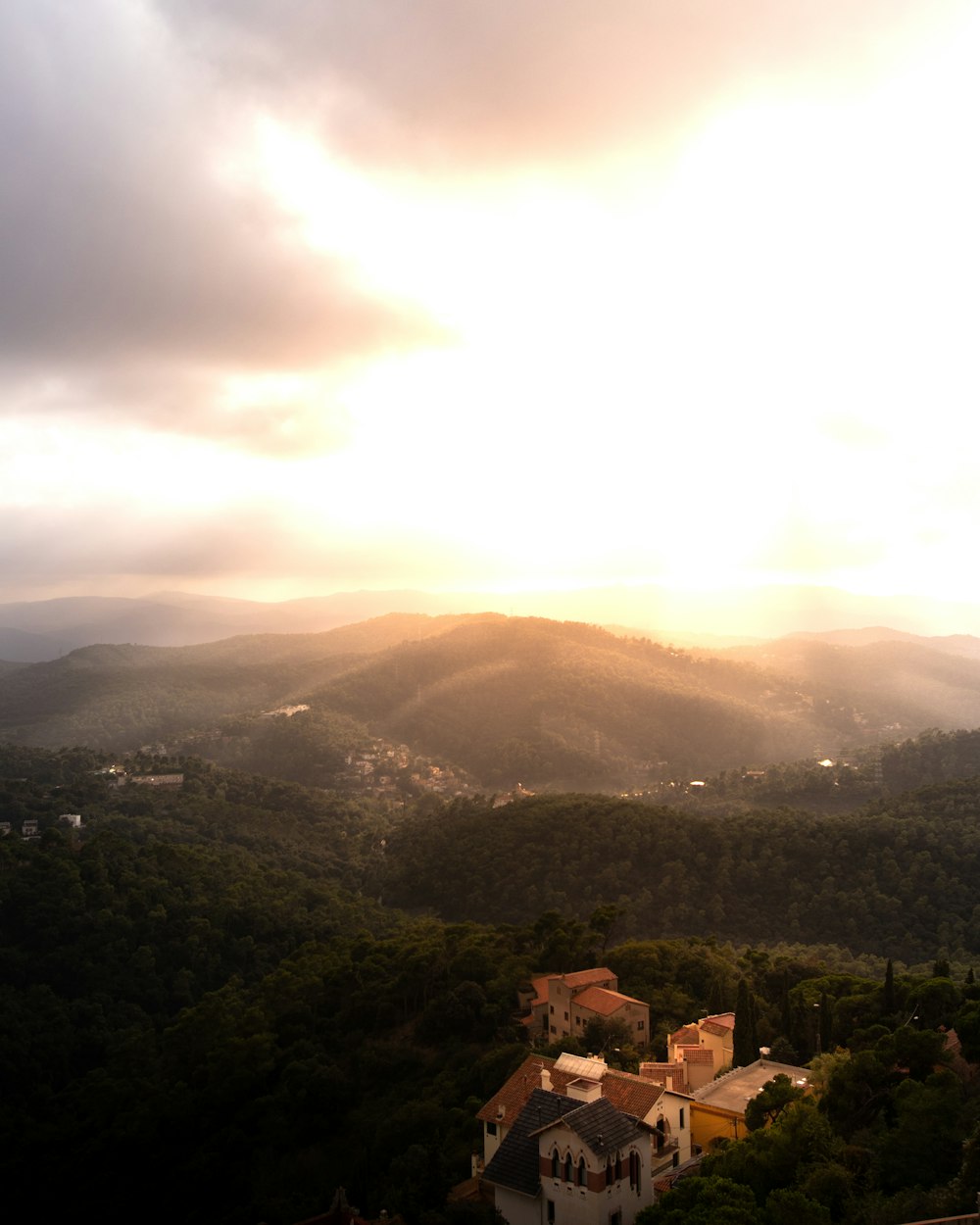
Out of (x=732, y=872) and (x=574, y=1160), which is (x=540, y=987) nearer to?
(x=574, y=1160)

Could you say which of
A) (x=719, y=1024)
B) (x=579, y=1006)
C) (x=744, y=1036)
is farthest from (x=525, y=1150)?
(x=579, y=1006)

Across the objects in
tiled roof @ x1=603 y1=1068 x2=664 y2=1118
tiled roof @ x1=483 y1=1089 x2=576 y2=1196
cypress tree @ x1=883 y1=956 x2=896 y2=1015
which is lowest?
cypress tree @ x1=883 y1=956 x2=896 y2=1015

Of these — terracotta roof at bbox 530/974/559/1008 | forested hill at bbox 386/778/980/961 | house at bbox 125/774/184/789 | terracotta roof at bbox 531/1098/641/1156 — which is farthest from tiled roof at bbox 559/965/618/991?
house at bbox 125/774/184/789

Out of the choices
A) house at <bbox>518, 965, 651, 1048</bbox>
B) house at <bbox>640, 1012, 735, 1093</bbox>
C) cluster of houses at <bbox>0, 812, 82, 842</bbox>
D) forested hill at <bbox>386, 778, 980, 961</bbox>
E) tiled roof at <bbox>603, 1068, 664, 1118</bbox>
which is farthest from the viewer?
cluster of houses at <bbox>0, 812, 82, 842</bbox>

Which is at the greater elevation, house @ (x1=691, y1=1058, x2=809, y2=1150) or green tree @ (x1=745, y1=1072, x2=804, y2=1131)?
green tree @ (x1=745, y1=1072, x2=804, y2=1131)

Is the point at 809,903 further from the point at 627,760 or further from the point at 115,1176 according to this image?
the point at 627,760

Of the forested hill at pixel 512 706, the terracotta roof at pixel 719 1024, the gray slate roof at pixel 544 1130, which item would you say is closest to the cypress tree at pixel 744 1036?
the terracotta roof at pixel 719 1024

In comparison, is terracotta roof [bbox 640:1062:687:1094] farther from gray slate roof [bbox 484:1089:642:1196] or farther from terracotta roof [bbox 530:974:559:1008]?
terracotta roof [bbox 530:974:559:1008]

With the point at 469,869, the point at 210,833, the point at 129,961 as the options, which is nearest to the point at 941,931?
the point at 469,869

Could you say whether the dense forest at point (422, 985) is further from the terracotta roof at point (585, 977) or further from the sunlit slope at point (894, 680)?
the sunlit slope at point (894, 680)
